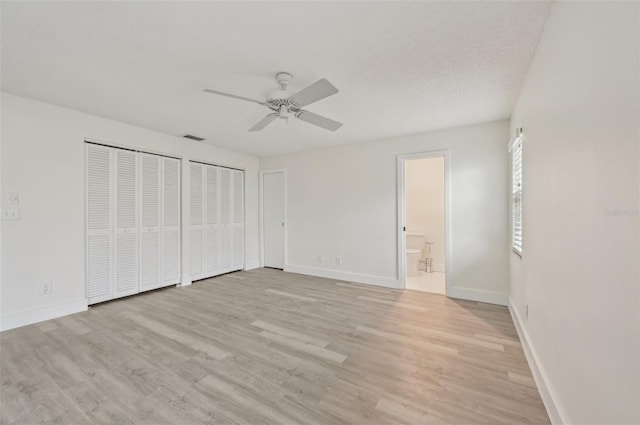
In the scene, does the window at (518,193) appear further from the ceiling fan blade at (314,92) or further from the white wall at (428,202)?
the white wall at (428,202)

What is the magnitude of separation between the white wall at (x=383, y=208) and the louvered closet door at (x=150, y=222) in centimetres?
220

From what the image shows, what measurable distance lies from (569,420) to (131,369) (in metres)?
2.77

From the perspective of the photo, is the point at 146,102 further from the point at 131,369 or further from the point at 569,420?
the point at 569,420

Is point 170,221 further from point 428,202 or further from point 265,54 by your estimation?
point 428,202

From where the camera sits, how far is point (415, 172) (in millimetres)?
5699

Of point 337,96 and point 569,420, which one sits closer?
point 569,420

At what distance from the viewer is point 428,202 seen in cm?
557

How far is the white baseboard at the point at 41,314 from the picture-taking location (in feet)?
8.91

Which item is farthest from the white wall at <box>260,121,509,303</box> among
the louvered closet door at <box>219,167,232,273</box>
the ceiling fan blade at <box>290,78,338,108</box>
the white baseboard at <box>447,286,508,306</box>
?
the ceiling fan blade at <box>290,78,338,108</box>

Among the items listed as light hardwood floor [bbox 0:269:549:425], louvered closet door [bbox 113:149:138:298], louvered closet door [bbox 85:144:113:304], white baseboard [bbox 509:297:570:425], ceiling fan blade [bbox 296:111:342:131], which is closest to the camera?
white baseboard [bbox 509:297:570:425]

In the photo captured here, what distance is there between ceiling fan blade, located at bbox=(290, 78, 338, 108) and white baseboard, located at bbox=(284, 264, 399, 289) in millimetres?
3070

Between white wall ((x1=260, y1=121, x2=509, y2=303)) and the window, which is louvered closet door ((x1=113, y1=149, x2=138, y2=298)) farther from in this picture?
the window

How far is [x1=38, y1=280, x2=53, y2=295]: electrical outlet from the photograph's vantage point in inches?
116

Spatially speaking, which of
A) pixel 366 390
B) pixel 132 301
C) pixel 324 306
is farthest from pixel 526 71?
pixel 132 301
